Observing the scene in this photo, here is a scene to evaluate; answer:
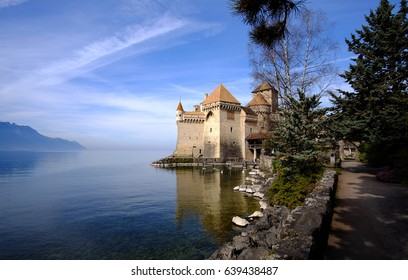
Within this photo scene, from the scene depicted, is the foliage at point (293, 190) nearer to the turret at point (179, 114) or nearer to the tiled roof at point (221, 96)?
the tiled roof at point (221, 96)

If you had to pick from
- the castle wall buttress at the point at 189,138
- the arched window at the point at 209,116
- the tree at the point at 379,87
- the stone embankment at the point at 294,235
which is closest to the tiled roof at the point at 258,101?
the arched window at the point at 209,116

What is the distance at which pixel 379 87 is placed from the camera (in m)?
14.5

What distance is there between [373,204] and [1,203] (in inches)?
951

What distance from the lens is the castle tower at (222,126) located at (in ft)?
158

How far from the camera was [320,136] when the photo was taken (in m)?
14.2

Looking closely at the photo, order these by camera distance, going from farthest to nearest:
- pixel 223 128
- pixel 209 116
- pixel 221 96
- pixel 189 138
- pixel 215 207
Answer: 1. pixel 189 138
2. pixel 209 116
3. pixel 223 128
4. pixel 221 96
5. pixel 215 207

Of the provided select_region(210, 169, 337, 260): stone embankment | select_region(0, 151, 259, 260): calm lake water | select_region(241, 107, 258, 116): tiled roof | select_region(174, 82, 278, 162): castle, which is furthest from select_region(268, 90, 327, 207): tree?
select_region(241, 107, 258, 116): tiled roof

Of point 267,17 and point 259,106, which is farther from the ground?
point 259,106

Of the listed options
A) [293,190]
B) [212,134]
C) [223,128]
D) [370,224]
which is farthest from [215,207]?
[212,134]

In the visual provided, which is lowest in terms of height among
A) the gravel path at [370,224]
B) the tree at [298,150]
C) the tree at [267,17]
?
the gravel path at [370,224]

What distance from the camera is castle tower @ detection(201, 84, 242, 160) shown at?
4809cm

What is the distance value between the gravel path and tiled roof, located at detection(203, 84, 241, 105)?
1520 inches

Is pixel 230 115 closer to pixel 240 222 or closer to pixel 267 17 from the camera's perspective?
pixel 240 222

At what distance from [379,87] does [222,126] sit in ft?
113
